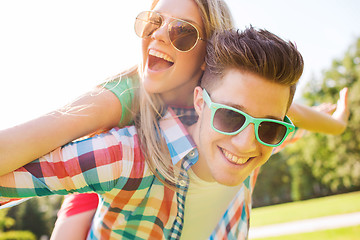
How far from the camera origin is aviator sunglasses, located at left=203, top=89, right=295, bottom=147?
2.13 meters

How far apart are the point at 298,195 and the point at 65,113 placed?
144 feet

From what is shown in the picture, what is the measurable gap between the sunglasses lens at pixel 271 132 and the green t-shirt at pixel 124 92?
1.09 meters

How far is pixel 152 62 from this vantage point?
2713mm

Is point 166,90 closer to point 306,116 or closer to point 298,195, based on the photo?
point 306,116

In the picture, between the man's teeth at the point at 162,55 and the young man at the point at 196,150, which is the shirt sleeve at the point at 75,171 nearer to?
the young man at the point at 196,150

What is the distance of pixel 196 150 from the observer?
2.40m

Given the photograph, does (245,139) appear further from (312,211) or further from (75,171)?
(312,211)

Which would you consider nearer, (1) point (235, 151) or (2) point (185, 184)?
(1) point (235, 151)

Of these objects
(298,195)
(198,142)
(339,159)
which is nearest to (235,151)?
(198,142)

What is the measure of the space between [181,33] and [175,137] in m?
0.80

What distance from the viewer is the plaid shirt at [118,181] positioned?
197 centimetres

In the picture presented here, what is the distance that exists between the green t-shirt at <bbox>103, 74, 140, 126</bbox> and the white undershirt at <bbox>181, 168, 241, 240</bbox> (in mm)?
689

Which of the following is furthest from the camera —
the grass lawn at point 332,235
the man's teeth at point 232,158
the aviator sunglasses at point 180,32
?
the grass lawn at point 332,235

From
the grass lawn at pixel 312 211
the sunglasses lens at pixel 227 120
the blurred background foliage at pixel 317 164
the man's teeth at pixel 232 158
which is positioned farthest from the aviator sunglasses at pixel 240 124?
the blurred background foliage at pixel 317 164
